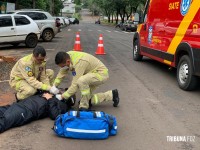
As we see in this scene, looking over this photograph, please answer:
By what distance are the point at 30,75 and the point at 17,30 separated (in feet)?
35.3

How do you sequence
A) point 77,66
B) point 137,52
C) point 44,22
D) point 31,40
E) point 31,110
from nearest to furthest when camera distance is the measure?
point 31,110 < point 77,66 < point 137,52 < point 31,40 < point 44,22

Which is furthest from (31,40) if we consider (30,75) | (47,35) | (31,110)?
(31,110)

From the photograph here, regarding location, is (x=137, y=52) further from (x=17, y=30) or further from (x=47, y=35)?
(x=47, y=35)

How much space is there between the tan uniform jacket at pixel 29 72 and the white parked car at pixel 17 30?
1013 centimetres

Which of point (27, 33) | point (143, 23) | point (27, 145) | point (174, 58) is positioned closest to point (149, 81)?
point (174, 58)

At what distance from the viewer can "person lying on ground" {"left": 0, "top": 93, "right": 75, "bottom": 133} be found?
521cm

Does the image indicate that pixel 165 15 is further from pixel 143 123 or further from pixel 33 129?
pixel 33 129

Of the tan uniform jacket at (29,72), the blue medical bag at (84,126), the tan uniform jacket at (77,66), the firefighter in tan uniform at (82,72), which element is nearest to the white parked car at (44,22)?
the tan uniform jacket at (29,72)

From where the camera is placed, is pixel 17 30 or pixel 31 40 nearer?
pixel 17 30

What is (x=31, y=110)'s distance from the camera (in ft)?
18.0

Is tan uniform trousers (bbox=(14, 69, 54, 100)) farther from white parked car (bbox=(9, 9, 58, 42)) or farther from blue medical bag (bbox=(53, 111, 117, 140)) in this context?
white parked car (bbox=(9, 9, 58, 42))

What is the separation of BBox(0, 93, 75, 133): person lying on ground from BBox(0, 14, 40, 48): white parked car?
35.2 feet

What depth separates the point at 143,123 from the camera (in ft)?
18.4

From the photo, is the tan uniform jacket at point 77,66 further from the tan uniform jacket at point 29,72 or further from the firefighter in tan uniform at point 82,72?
the tan uniform jacket at point 29,72
